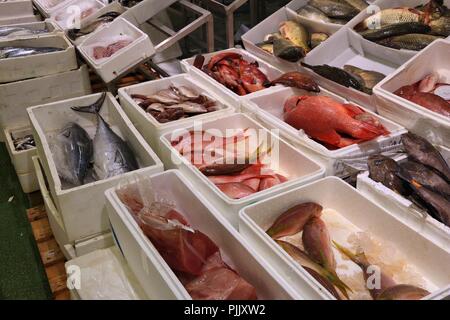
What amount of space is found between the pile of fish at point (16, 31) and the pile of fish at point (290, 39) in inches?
75.9

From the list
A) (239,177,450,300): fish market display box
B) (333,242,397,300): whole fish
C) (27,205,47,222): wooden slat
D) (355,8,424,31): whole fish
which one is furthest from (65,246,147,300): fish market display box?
(355,8,424,31): whole fish

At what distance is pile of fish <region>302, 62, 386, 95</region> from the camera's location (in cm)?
248

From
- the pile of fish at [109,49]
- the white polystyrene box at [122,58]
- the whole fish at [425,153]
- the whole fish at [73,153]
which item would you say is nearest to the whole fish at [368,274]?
the whole fish at [425,153]

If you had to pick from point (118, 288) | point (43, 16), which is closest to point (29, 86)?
point (43, 16)

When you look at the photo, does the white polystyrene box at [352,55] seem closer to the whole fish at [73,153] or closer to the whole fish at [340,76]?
the whole fish at [340,76]

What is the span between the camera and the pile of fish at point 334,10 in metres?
3.20

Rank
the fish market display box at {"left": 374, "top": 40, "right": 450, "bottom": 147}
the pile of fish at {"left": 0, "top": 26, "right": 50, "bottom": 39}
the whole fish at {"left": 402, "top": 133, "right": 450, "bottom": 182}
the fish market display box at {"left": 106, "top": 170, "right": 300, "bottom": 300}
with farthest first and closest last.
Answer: the pile of fish at {"left": 0, "top": 26, "right": 50, "bottom": 39}, the fish market display box at {"left": 374, "top": 40, "right": 450, "bottom": 147}, the whole fish at {"left": 402, "top": 133, "right": 450, "bottom": 182}, the fish market display box at {"left": 106, "top": 170, "right": 300, "bottom": 300}

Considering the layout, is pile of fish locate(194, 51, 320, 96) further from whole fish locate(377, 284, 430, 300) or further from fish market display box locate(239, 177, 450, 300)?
whole fish locate(377, 284, 430, 300)

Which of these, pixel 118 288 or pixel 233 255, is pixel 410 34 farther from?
pixel 118 288

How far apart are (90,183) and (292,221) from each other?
0.85 meters

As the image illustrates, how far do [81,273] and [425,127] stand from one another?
1.66 metres

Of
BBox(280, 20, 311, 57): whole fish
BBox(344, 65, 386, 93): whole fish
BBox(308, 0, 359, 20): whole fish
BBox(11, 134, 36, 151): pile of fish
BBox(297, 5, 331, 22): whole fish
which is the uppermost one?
BBox(308, 0, 359, 20): whole fish

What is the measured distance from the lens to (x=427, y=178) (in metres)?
1.86
